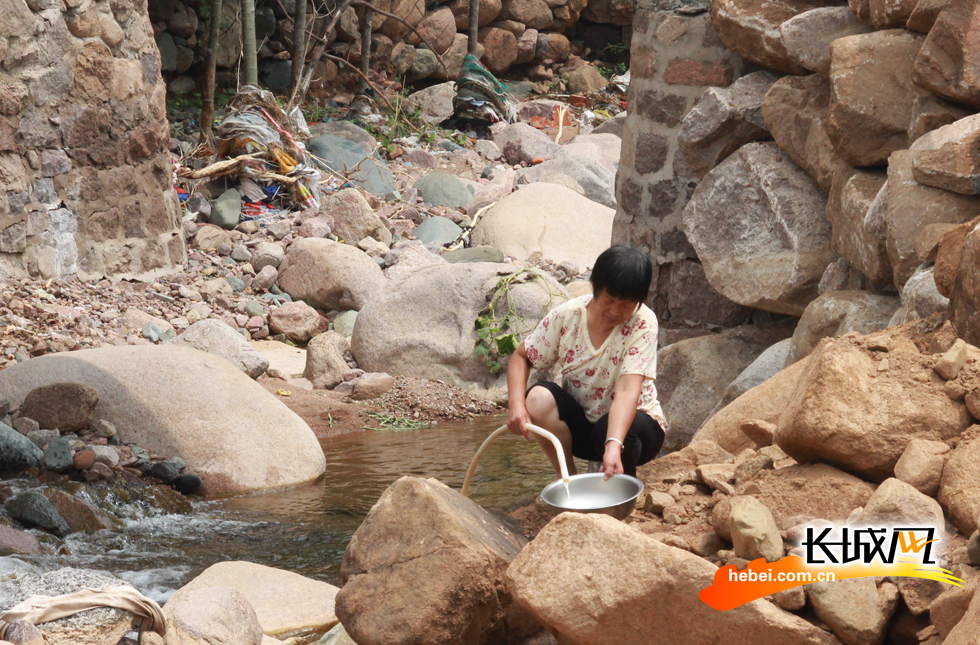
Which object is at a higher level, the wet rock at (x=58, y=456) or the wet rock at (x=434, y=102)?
the wet rock at (x=434, y=102)

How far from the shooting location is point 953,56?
3.37m

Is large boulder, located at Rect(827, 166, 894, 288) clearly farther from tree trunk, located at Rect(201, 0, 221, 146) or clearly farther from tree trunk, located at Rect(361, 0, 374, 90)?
tree trunk, located at Rect(361, 0, 374, 90)

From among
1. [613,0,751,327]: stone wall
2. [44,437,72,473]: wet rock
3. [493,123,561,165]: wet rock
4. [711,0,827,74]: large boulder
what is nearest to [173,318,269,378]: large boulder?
[44,437,72,473]: wet rock

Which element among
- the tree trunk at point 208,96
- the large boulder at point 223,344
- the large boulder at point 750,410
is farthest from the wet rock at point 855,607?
the tree trunk at point 208,96

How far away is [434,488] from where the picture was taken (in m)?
2.63

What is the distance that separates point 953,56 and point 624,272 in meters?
1.51

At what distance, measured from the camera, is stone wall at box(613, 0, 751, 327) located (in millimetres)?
4746

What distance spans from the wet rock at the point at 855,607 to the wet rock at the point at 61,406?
3936mm

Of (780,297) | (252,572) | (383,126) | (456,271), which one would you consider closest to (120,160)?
(456,271)

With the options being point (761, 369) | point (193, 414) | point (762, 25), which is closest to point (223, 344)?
point (193, 414)

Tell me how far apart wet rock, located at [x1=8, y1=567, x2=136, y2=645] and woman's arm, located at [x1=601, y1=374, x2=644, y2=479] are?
1.30m

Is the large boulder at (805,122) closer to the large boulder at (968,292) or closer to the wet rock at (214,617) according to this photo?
the large boulder at (968,292)

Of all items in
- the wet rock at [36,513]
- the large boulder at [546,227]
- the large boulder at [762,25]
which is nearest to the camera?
the wet rock at [36,513]

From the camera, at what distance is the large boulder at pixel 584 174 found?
11.0 m
